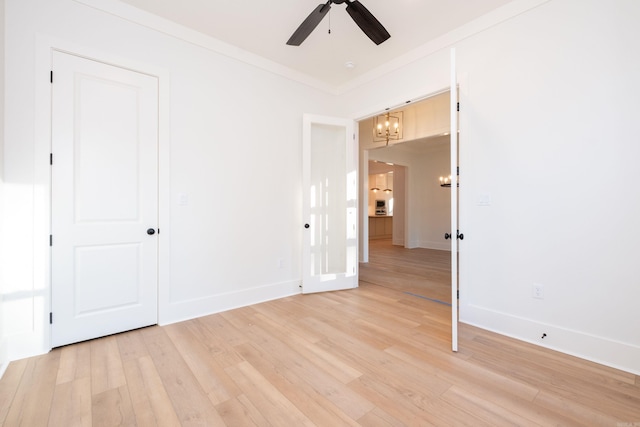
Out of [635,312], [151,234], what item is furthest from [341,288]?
[635,312]

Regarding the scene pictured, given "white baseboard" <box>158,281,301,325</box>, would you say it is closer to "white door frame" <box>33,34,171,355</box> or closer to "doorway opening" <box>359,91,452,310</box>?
"white door frame" <box>33,34,171,355</box>

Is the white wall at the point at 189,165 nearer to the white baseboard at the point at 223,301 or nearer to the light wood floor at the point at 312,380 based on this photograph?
the white baseboard at the point at 223,301

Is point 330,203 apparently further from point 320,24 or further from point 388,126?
point 388,126

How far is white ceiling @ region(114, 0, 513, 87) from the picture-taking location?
8.45ft

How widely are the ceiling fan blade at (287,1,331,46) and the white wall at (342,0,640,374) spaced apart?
1644 millimetres

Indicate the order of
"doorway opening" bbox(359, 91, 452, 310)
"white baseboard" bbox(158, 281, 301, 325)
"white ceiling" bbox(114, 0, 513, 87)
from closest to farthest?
"white ceiling" bbox(114, 0, 513, 87) → "white baseboard" bbox(158, 281, 301, 325) → "doorway opening" bbox(359, 91, 452, 310)

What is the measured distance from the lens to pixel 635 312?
1988 millimetres

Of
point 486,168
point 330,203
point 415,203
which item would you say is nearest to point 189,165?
point 330,203

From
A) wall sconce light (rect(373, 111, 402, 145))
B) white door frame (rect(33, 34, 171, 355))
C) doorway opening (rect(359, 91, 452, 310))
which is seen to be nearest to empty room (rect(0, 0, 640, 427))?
white door frame (rect(33, 34, 171, 355))

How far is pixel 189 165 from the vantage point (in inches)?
116

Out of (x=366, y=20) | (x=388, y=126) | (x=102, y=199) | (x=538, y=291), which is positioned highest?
(x=388, y=126)

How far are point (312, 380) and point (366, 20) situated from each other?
8.86 ft

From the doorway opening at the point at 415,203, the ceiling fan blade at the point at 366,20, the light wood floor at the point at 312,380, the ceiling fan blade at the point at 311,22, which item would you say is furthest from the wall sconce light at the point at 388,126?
the light wood floor at the point at 312,380

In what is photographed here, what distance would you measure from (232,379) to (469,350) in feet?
6.11
